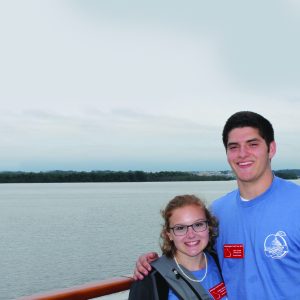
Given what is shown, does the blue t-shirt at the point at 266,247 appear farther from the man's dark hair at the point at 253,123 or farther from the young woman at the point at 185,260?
the man's dark hair at the point at 253,123

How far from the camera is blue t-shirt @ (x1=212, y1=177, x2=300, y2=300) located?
2.26m

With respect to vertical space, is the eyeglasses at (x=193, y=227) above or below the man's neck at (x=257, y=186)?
below

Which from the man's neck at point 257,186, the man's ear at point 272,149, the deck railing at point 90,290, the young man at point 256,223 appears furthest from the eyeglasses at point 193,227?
the deck railing at point 90,290

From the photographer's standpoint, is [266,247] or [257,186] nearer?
[266,247]

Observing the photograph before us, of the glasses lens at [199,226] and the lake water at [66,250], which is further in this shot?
the lake water at [66,250]

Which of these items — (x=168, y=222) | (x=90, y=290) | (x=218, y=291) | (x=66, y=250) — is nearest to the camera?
(x=218, y=291)

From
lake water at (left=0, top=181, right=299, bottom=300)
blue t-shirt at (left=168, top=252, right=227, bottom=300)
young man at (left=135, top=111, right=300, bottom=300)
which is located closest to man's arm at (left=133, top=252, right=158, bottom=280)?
young man at (left=135, top=111, right=300, bottom=300)

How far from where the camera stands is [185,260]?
96.3 inches

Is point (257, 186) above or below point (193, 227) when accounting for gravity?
above

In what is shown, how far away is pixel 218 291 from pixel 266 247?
1.17ft

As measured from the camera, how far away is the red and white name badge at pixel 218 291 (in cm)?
238

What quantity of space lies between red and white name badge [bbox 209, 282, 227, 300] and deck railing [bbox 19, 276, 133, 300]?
2.60 ft

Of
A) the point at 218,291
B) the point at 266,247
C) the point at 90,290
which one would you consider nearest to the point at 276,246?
the point at 266,247

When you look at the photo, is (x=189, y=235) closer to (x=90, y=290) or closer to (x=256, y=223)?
(x=256, y=223)
